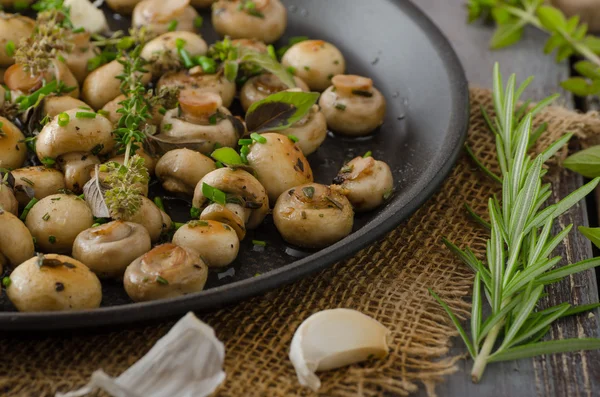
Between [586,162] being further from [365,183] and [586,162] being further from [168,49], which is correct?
[168,49]

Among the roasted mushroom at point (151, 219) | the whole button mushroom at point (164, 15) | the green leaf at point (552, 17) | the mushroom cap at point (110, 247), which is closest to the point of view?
the mushroom cap at point (110, 247)

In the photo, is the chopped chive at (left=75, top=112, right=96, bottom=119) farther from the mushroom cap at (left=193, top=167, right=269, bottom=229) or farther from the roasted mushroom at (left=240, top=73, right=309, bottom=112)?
the roasted mushroom at (left=240, top=73, right=309, bottom=112)

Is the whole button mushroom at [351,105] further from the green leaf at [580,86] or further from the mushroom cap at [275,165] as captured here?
the green leaf at [580,86]

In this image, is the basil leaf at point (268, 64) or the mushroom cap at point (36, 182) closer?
the mushroom cap at point (36, 182)

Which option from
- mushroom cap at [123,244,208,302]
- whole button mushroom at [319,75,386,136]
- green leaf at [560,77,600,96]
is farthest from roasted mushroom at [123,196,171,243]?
green leaf at [560,77,600,96]

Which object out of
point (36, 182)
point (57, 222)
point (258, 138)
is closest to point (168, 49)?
point (258, 138)

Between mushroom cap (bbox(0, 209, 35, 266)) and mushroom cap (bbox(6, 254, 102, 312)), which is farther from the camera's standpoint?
mushroom cap (bbox(0, 209, 35, 266))

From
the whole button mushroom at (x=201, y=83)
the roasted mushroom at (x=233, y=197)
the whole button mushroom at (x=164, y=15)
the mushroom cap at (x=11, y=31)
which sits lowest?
the roasted mushroom at (x=233, y=197)

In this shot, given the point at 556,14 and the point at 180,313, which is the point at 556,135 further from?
the point at 180,313

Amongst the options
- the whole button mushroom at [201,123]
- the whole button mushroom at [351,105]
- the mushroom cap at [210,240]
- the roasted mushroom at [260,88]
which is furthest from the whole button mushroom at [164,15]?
the mushroom cap at [210,240]
